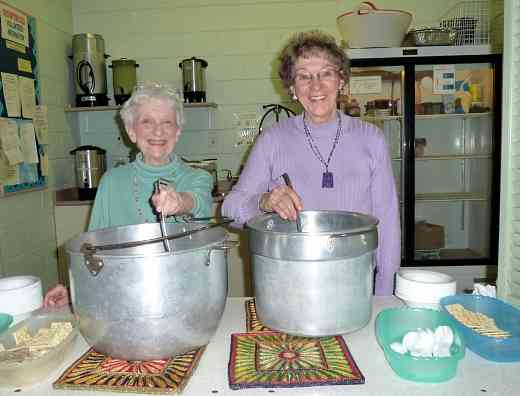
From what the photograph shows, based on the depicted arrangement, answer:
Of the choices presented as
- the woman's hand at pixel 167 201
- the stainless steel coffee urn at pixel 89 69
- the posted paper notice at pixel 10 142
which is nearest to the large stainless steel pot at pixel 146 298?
the woman's hand at pixel 167 201

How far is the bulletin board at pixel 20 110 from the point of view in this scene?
233 centimetres

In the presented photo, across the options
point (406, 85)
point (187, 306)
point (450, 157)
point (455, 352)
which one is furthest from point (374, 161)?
point (450, 157)

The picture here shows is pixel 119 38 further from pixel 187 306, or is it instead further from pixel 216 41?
pixel 187 306

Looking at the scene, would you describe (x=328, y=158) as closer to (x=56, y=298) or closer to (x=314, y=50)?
(x=314, y=50)

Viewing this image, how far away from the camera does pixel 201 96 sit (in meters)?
3.08

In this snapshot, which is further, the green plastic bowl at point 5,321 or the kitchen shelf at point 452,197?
the kitchen shelf at point 452,197

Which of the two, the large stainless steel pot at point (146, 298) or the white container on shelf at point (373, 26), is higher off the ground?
the white container on shelf at point (373, 26)

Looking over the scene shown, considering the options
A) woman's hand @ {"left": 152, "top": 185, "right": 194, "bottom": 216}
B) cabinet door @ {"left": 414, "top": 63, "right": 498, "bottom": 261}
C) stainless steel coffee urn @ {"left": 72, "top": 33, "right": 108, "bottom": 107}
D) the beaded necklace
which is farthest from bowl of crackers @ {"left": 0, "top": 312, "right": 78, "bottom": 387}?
cabinet door @ {"left": 414, "top": 63, "right": 498, "bottom": 261}

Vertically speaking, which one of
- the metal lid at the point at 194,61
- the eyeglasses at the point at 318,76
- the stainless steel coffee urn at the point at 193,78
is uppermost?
the metal lid at the point at 194,61

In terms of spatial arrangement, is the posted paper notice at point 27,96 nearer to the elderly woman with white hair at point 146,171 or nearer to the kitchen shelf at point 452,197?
the elderly woman with white hair at point 146,171

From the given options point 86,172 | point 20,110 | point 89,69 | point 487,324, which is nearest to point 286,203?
point 487,324

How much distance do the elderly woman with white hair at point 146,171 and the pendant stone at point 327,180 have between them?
1.15ft

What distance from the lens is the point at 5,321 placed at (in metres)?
0.98

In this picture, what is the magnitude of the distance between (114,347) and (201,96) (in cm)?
249
